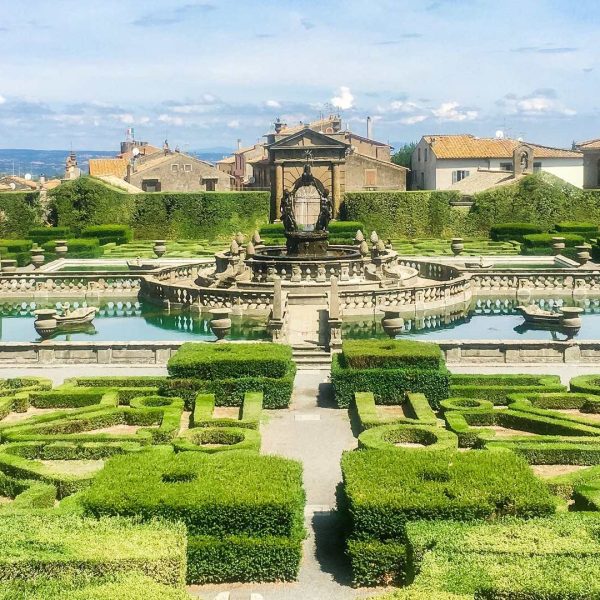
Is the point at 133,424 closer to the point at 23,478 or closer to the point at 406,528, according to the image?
the point at 23,478

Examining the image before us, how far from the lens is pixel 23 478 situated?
15.3 metres

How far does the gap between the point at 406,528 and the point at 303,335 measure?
18580mm

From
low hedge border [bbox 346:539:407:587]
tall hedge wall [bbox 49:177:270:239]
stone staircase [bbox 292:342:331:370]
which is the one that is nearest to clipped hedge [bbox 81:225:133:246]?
tall hedge wall [bbox 49:177:270:239]

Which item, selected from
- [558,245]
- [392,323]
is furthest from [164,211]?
[392,323]

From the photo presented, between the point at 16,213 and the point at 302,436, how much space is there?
4821cm

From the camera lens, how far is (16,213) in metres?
62.6

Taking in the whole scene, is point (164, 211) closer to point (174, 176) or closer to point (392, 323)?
point (174, 176)

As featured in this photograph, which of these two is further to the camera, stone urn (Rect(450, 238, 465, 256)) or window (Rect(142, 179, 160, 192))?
window (Rect(142, 179, 160, 192))

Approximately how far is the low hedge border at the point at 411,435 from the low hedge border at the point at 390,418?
614 millimetres

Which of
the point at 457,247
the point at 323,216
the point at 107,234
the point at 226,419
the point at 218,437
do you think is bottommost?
the point at 218,437

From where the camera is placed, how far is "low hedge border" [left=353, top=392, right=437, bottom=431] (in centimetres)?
1831

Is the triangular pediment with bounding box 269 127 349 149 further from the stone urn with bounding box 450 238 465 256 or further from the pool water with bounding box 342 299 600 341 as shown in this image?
the pool water with bounding box 342 299 600 341

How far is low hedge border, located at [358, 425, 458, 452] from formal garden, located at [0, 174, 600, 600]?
0.06 meters

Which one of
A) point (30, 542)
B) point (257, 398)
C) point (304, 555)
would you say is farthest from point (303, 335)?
point (30, 542)
